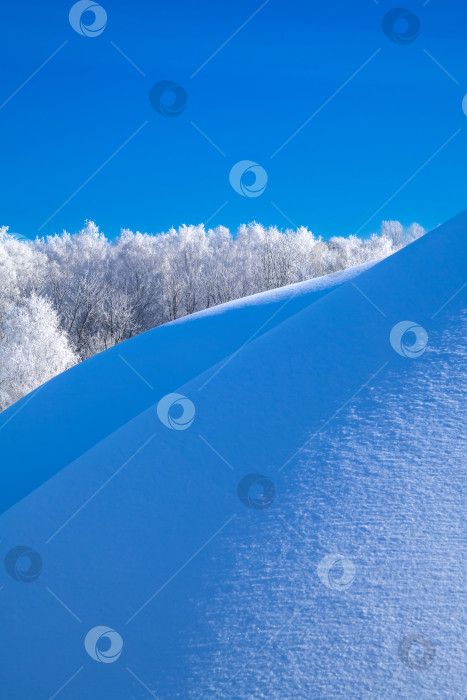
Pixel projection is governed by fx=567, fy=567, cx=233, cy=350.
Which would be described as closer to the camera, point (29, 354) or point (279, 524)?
point (279, 524)

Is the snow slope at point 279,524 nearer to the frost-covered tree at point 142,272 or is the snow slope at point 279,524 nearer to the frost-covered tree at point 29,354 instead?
the frost-covered tree at point 29,354

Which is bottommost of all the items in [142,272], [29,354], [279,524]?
[279,524]

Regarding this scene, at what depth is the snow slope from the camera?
10.5 ft

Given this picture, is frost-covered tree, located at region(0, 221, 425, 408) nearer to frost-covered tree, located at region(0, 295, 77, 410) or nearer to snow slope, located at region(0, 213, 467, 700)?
frost-covered tree, located at region(0, 295, 77, 410)

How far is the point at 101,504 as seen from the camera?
4574 millimetres

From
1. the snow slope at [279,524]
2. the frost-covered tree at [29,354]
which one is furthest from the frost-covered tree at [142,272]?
the snow slope at [279,524]

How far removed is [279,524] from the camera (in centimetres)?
389

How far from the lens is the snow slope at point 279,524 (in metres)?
3.21

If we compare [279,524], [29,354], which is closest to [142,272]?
[29,354]

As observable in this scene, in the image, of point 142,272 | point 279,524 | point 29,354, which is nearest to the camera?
point 279,524

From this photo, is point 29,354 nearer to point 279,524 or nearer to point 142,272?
point 279,524

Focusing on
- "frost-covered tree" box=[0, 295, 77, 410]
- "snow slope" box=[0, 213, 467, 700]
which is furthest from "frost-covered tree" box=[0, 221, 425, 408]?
"snow slope" box=[0, 213, 467, 700]

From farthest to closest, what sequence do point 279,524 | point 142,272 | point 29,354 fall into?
point 142,272, point 29,354, point 279,524

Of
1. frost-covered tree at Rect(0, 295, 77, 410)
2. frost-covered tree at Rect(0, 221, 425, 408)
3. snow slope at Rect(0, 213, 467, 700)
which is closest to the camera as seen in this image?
snow slope at Rect(0, 213, 467, 700)
